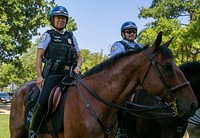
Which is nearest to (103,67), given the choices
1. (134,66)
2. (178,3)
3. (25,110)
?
(134,66)

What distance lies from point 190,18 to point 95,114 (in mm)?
24555

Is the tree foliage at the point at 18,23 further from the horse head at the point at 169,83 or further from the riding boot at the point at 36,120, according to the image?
the horse head at the point at 169,83

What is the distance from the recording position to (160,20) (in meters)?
25.7

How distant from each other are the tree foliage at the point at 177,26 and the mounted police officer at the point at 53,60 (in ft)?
61.9

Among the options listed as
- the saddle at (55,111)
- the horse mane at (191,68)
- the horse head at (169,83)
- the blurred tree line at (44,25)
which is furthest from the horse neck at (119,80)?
the blurred tree line at (44,25)

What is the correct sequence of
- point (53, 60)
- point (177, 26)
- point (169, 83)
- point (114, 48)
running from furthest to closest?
point (177, 26)
point (114, 48)
point (53, 60)
point (169, 83)

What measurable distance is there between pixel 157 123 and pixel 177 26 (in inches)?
786

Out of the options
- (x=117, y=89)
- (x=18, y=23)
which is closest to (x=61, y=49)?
(x=117, y=89)

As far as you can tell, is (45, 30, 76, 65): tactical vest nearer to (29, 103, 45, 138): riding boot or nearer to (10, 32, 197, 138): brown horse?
Result: (10, 32, 197, 138): brown horse

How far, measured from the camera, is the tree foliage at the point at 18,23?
67.9 ft

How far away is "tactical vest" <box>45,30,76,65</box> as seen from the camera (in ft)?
18.1

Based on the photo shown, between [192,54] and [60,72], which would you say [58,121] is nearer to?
[60,72]

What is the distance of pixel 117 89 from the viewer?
15.4 feet

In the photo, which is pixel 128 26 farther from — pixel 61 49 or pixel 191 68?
pixel 61 49
